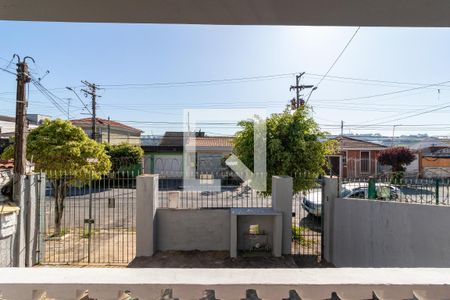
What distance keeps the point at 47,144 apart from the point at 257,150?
565 centimetres

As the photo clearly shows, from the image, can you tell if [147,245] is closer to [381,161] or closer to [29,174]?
[29,174]

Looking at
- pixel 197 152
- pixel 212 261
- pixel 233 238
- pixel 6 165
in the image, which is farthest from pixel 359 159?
pixel 6 165

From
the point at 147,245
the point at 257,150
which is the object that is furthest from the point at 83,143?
the point at 257,150

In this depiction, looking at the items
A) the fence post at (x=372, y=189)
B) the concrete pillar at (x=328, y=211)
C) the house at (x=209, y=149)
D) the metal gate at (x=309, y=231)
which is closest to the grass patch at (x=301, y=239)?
the metal gate at (x=309, y=231)

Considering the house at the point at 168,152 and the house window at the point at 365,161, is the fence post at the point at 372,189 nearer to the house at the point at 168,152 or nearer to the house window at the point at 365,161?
the house at the point at 168,152

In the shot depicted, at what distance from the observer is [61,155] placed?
8258 mm

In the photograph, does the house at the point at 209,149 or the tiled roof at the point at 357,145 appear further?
the tiled roof at the point at 357,145

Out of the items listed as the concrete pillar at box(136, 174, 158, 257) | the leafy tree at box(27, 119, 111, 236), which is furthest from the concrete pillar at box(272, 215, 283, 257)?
the leafy tree at box(27, 119, 111, 236)

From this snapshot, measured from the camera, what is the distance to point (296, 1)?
1.59 metres

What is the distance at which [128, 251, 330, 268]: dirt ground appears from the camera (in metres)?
6.63

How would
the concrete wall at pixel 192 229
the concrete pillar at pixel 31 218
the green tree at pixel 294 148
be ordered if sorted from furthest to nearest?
the green tree at pixel 294 148 < the concrete wall at pixel 192 229 < the concrete pillar at pixel 31 218

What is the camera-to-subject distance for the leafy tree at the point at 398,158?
2034cm

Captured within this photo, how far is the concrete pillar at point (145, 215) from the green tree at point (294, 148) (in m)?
2.82

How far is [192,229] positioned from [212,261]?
3.66 feet
